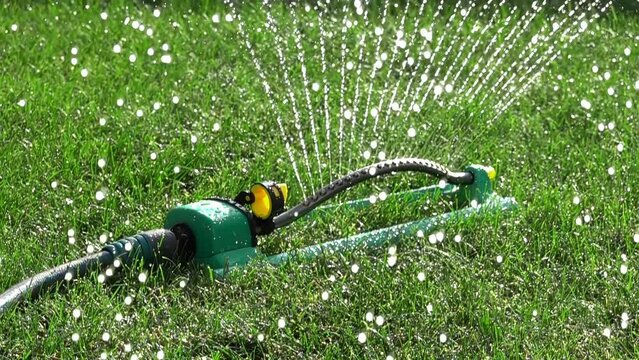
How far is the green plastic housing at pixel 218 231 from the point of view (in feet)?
8.77

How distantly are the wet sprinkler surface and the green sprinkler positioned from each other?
3 cm

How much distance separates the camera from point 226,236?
2.69 m

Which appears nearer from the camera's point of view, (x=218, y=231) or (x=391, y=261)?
(x=218, y=231)

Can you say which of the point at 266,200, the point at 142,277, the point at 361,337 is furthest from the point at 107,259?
the point at 361,337

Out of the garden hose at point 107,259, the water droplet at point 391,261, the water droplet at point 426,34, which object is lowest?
the water droplet at point 391,261

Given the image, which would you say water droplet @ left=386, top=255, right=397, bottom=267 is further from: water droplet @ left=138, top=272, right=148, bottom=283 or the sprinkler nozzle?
water droplet @ left=138, top=272, right=148, bottom=283

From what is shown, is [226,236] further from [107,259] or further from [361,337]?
[361,337]

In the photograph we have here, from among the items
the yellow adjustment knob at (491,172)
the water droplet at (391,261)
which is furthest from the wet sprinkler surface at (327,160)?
the yellow adjustment knob at (491,172)

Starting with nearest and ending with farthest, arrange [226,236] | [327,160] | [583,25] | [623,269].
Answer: [226,236]
[623,269]
[327,160]
[583,25]

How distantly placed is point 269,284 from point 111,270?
35 centimetres

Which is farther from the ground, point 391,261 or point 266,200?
point 266,200

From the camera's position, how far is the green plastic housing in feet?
8.77

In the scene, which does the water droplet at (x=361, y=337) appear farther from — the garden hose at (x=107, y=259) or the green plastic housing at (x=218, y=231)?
the garden hose at (x=107, y=259)

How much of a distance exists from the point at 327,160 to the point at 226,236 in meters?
0.83
